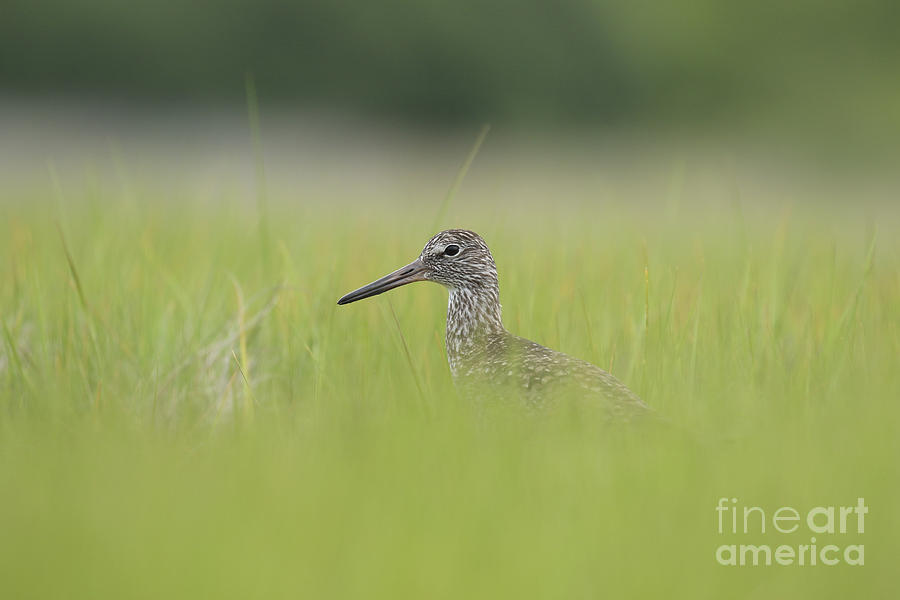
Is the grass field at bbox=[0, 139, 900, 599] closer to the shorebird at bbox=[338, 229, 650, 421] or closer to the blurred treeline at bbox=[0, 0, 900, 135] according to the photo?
the shorebird at bbox=[338, 229, 650, 421]

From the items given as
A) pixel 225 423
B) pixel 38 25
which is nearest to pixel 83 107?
pixel 38 25

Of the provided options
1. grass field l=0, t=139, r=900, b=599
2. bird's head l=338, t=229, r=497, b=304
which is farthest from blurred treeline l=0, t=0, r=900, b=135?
bird's head l=338, t=229, r=497, b=304

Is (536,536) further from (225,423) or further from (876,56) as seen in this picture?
(876,56)

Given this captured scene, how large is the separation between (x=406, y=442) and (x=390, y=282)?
180 cm

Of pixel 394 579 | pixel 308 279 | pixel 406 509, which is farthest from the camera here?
pixel 308 279

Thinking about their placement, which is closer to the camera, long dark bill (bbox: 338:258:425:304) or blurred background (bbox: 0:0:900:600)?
blurred background (bbox: 0:0:900:600)

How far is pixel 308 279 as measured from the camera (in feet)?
16.5

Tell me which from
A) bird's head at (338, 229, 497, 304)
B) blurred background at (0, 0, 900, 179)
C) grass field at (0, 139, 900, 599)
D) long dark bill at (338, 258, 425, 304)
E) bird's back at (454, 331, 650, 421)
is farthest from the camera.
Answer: blurred background at (0, 0, 900, 179)

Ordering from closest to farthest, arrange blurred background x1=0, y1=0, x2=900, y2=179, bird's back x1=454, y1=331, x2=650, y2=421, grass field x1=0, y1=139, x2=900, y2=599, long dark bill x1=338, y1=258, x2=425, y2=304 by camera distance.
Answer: grass field x1=0, y1=139, x2=900, y2=599, bird's back x1=454, y1=331, x2=650, y2=421, long dark bill x1=338, y1=258, x2=425, y2=304, blurred background x1=0, y1=0, x2=900, y2=179

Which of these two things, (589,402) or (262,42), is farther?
(262,42)

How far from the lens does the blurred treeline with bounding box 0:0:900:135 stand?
20.6 metres

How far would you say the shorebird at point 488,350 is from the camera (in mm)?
3111

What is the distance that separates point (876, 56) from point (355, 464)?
2197 cm

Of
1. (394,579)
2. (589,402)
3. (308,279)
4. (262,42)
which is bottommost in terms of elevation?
(394,579)
